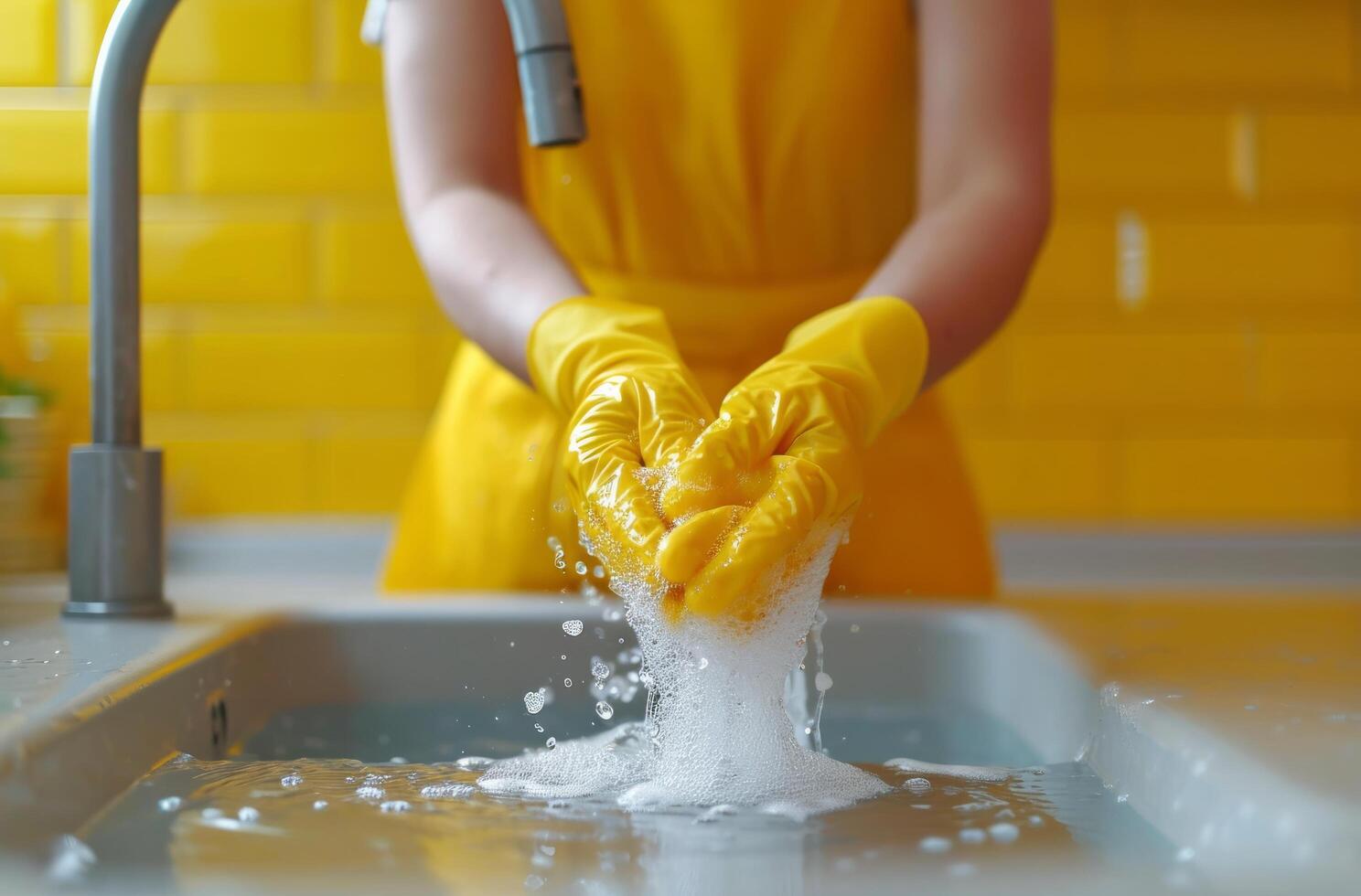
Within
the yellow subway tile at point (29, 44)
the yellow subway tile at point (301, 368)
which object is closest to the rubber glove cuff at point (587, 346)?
the yellow subway tile at point (301, 368)

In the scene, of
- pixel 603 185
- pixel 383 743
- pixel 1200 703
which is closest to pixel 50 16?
pixel 603 185

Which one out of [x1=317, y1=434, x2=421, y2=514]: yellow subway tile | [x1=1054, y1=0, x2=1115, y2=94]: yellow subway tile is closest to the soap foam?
[x1=317, y1=434, x2=421, y2=514]: yellow subway tile

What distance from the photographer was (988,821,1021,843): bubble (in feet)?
1.33

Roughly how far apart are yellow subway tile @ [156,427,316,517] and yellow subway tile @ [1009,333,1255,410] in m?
0.81

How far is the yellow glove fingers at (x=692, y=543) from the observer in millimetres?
510

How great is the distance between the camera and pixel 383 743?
680 millimetres

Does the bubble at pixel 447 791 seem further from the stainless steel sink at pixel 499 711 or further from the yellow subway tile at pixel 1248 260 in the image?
the yellow subway tile at pixel 1248 260

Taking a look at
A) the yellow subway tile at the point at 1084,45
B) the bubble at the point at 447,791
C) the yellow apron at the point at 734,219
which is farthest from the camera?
the yellow subway tile at the point at 1084,45

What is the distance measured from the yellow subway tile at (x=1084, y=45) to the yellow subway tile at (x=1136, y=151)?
0.04m

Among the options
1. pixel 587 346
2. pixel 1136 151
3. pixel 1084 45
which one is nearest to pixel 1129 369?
pixel 1136 151

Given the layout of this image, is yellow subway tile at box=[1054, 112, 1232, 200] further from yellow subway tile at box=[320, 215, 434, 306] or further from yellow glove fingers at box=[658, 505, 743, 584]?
yellow glove fingers at box=[658, 505, 743, 584]

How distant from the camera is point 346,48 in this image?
1.60 m

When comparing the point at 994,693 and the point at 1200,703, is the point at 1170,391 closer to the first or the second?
the point at 994,693

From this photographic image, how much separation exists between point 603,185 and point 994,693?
0.41 meters
